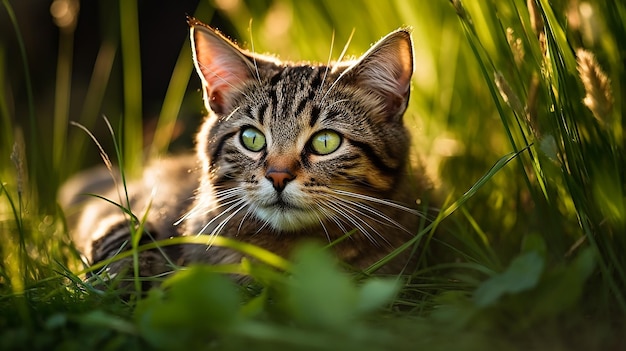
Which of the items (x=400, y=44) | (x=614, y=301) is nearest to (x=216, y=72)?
(x=400, y=44)

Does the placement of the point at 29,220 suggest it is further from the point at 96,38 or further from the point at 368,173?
the point at 96,38

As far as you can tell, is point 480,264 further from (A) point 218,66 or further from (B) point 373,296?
(A) point 218,66

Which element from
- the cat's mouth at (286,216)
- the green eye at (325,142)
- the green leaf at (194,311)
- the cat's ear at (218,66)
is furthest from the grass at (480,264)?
the cat's ear at (218,66)

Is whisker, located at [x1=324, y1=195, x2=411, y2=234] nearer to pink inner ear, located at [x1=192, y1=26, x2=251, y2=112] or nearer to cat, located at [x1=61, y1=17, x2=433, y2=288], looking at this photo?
cat, located at [x1=61, y1=17, x2=433, y2=288]

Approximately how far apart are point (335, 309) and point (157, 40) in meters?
3.82

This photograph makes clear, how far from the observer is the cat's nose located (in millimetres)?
1658

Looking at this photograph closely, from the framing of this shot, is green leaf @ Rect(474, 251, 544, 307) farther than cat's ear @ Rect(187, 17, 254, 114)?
No

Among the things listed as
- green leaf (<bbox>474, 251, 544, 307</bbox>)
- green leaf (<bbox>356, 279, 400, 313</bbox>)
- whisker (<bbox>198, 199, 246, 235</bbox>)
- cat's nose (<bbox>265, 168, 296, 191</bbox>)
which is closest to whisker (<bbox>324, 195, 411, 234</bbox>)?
cat's nose (<bbox>265, 168, 296, 191</bbox>)

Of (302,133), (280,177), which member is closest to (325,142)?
(302,133)

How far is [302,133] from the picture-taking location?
1.78m

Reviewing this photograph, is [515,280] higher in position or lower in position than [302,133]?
lower

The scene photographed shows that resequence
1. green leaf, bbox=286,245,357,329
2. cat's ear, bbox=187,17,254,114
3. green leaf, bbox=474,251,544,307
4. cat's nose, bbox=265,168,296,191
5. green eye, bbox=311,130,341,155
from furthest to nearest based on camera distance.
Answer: cat's ear, bbox=187,17,254,114, green eye, bbox=311,130,341,155, cat's nose, bbox=265,168,296,191, green leaf, bbox=474,251,544,307, green leaf, bbox=286,245,357,329

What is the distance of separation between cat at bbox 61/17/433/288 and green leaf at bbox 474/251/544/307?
446mm

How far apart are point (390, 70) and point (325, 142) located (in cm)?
27
